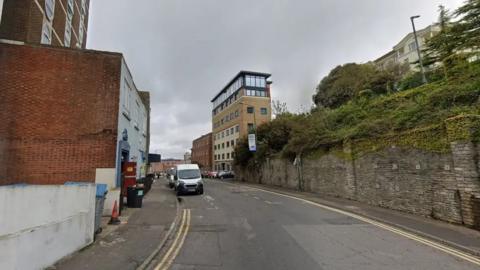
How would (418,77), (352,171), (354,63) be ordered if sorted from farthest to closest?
(354,63) → (418,77) → (352,171)

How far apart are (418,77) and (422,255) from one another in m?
22.0

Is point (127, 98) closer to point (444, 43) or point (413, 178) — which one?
point (413, 178)

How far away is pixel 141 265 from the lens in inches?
229

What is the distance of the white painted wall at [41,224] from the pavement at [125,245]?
13.1 inches

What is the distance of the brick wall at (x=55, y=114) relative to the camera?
12359 mm

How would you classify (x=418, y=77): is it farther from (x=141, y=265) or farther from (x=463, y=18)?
(x=141, y=265)

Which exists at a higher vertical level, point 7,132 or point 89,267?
point 7,132

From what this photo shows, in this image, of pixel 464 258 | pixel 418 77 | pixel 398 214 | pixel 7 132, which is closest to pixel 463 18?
pixel 418 77

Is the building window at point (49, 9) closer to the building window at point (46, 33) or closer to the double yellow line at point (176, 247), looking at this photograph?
the building window at point (46, 33)

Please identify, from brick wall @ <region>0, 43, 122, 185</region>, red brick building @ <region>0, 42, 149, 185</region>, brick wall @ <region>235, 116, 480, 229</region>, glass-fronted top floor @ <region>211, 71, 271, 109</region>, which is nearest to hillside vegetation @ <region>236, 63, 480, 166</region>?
brick wall @ <region>235, 116, 480, 229</region>

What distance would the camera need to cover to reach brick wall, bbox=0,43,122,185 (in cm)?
1236

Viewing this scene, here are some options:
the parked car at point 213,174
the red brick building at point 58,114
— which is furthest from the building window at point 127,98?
the parked car at point 213,174

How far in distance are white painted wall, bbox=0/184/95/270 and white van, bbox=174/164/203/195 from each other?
14.1m

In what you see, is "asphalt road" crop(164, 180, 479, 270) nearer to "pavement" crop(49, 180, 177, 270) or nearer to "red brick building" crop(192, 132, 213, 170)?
"pavement" crop(49, 180, 177, 270)
